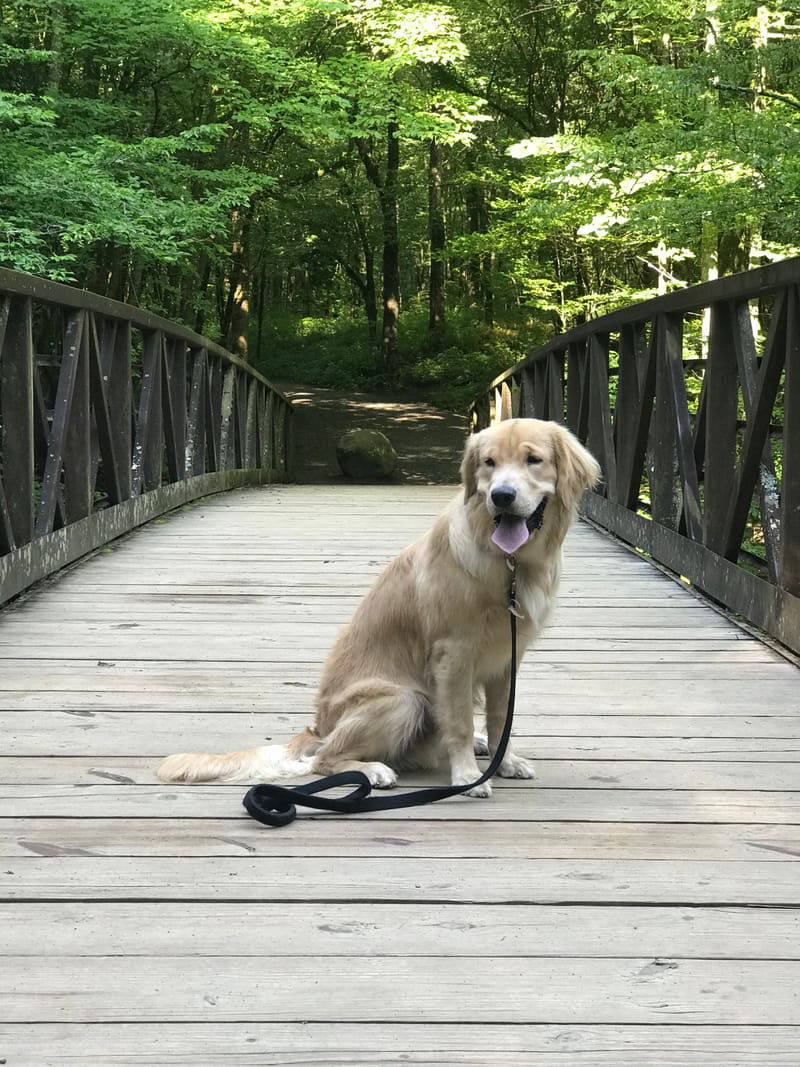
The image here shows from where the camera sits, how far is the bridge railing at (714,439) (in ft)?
11.8

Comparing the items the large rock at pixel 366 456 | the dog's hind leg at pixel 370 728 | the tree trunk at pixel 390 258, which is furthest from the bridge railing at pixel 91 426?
the tree trunk at pixel 390 258

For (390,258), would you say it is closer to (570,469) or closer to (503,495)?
(570,469)

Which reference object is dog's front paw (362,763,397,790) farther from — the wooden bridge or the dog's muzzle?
the dog's muzzle

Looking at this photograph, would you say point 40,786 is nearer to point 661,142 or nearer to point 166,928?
point 166,928

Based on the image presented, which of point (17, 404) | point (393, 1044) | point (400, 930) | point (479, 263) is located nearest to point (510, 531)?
point (400, 930)

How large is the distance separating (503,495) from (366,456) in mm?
14748

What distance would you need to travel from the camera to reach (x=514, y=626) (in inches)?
99.7

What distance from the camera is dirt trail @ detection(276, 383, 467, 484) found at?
60.4ft

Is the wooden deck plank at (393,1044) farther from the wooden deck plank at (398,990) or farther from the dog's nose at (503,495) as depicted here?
the dog's nose at (503,495)

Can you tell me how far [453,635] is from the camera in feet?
8.33

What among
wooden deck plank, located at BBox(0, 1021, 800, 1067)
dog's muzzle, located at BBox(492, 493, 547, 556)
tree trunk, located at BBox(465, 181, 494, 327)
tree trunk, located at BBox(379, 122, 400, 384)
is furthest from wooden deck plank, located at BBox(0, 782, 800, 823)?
tree trunk, located at BBox(465, 181, 494, 327)

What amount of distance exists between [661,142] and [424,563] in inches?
368

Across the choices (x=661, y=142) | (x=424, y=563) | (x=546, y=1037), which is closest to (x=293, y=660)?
(x=424, y=563)

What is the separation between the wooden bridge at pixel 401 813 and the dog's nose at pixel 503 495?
2.30ft
